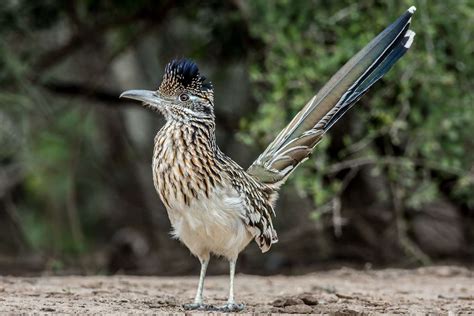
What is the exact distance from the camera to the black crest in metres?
5.50

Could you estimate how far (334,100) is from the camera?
6.30 meters

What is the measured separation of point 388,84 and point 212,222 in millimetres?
3395

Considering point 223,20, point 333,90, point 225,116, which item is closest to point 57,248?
point 225,116

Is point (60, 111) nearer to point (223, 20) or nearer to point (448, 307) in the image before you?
point (223, 20)

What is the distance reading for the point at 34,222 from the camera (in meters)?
12.1

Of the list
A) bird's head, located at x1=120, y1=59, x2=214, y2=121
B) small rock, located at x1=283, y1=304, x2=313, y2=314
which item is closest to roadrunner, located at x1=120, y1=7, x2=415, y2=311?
bird's head, located at x1=120, y1=59, x2=214, y2=121

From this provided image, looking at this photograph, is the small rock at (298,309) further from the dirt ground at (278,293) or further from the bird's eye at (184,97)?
the bird's eye at (184,97)

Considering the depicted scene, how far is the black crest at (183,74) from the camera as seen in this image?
18.1ft

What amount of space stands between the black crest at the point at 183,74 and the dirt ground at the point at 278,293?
1.33 m

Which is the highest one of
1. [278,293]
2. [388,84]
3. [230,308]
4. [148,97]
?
[388,84]

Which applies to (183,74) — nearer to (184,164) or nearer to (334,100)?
(184,164)

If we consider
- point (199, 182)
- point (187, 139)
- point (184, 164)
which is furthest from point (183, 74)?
point (199, 182)

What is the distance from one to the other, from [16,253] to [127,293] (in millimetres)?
5949

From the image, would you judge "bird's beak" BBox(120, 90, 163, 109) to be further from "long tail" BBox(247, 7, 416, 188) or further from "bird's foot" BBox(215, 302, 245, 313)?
"bird's foot" BBox(215, 302, 245, 313)
